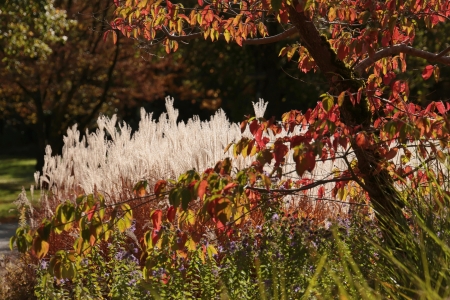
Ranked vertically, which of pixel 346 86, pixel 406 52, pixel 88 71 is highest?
pixel 88 71

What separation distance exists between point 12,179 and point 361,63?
22333 millimetres

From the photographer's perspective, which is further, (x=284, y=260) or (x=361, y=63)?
(x=361, y=63)

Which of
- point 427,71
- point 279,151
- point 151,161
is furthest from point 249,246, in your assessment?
point 151,161

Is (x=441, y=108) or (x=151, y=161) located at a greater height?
(x=151, y=161)

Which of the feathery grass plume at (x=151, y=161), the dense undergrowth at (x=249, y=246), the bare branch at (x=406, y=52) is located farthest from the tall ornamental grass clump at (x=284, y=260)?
the feathery grass plume at (x=151, y=161)

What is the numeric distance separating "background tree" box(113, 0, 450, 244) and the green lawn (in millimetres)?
8303

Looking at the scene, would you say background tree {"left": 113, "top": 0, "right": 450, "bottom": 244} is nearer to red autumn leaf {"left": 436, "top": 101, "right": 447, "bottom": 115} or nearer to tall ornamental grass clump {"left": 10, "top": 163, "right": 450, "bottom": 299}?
red autumn leaf {"left": 436, "top": 101, "right": 447, "bottom": 115}

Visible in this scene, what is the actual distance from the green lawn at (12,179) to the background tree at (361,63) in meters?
8.30

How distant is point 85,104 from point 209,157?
67.6 feet

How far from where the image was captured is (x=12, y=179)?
88.1ft

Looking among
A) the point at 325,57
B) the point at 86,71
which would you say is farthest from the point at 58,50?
the point at 325,57

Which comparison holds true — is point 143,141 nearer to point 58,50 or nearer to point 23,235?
point 23,235

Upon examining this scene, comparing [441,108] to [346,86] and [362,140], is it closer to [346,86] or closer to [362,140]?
[362,140]

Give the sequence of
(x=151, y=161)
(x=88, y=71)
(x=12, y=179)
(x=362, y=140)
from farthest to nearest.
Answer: (x=12, y=179)
(x=88, y=71)
(x=151, y=161)
(x=362, y=140)
